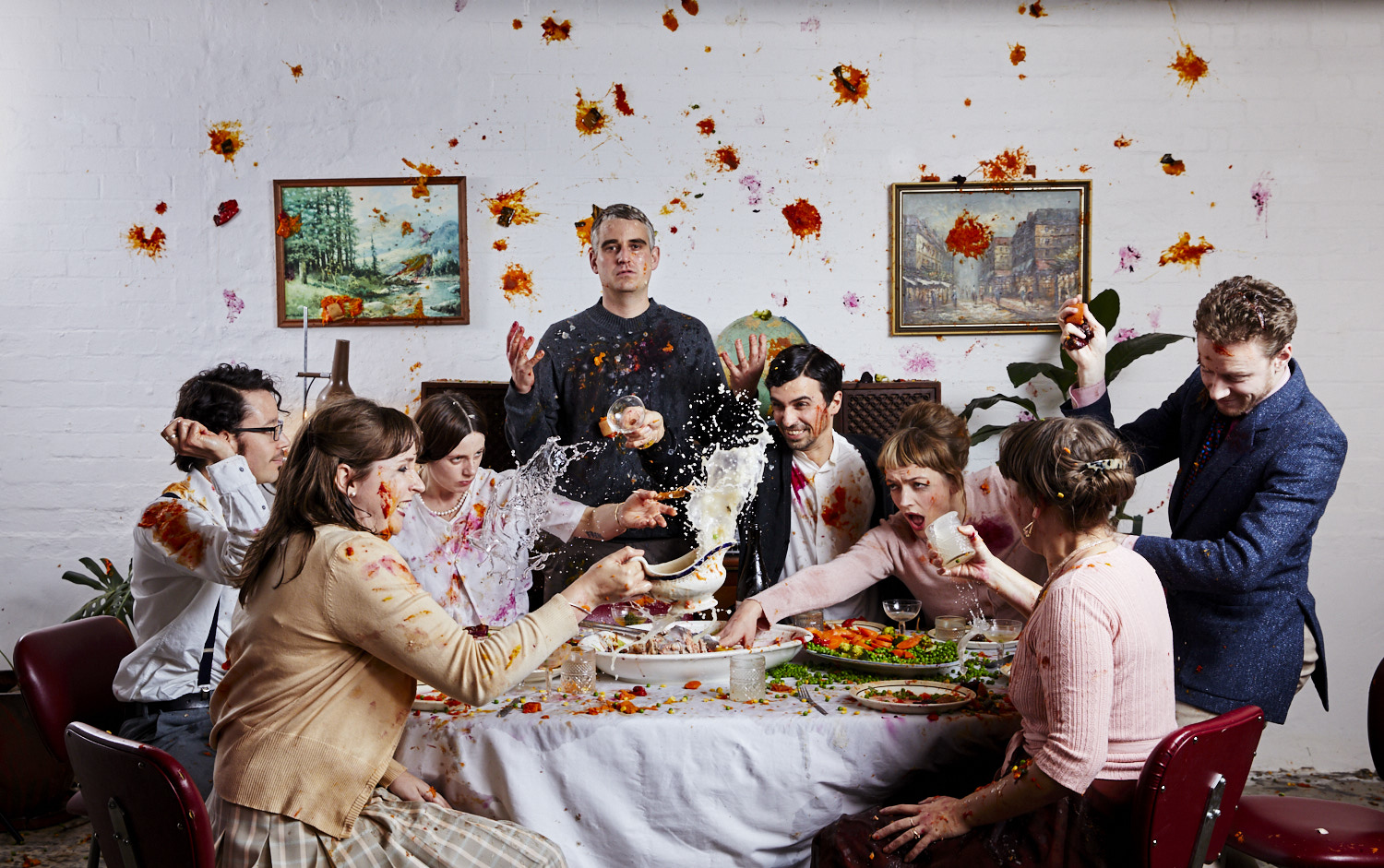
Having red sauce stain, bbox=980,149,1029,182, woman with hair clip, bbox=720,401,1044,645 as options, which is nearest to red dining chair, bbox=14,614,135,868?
woman with hair clip, bbox=720,401,1044,645

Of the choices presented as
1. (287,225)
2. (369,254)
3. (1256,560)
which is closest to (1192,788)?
(1256,560)

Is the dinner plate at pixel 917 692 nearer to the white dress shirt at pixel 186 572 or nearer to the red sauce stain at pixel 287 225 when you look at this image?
the white dress shirt at pixel 186 572

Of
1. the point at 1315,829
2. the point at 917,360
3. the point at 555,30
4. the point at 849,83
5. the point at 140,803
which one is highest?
the point at 555,30

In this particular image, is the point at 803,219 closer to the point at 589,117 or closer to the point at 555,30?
the point at 589,117

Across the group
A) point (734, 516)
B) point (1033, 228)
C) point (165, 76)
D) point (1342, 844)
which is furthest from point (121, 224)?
point (1342, 844)

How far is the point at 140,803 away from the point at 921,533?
5.75 ft

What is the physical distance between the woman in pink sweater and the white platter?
1.27 ft

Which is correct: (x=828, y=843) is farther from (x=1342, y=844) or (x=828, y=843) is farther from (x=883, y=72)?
(x=883, y=72)

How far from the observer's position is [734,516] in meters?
2.48

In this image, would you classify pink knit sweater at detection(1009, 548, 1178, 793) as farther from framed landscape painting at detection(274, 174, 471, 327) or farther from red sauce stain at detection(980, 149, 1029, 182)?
framed landscape painting at detection(274, 174, 471, 327)

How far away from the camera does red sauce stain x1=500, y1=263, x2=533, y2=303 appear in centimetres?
377

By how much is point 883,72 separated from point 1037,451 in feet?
8.48

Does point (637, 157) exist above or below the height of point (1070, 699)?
above

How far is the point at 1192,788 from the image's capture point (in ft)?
4.61
